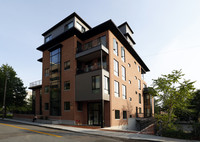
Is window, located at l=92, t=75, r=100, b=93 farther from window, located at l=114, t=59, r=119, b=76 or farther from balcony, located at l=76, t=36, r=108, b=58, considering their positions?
window, located at l=114, t=59, r=119, b=76

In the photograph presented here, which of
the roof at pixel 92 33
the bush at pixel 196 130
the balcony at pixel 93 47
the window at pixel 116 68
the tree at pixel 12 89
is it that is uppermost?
the roof at pixel 92 33

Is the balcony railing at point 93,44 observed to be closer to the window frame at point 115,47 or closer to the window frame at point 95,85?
the window frame at point 115,47

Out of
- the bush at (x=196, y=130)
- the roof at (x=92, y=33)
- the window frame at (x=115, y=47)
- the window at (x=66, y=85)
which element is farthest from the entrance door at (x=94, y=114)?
the bush at (x=196, y=130)

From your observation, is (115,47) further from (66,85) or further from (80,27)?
(66,85)

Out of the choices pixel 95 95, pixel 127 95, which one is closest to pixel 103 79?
pixel 95 95

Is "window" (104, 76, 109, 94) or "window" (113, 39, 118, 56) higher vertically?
"window" (113, 39, 118, 56)

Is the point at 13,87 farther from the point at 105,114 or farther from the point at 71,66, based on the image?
the point at 105,114

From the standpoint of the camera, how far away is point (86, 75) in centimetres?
2050

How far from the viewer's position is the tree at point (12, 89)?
31656mm

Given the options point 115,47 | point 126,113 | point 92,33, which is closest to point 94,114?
point 126,113

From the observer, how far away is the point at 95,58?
22719 millimetres

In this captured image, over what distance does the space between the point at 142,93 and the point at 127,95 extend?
12609mm

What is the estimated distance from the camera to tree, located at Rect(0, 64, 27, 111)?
104 ft

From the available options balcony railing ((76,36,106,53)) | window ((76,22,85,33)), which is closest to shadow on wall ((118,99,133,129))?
balcony railing ((76,36,106,53))
